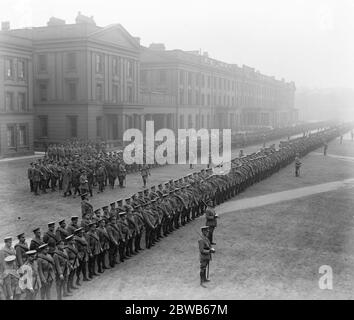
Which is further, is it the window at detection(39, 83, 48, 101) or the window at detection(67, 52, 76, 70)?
the window at detection(39, 83, 48, 101)

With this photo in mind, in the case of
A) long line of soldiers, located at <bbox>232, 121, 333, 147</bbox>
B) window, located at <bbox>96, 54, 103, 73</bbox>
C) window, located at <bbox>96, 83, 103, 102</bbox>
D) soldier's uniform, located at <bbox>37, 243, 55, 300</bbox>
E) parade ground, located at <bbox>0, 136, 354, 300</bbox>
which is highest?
window, located at <bbox>96, 54, 103, 73</bbox>

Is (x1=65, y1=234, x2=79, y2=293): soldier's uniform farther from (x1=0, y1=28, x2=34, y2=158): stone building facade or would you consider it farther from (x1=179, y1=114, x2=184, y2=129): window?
(x1=179, y1=114, x2=184, y2=129): window

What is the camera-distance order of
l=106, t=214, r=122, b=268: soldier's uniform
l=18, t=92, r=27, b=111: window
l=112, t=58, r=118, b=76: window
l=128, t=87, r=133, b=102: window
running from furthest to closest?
1. l=128, t=87, r=133, b=102: window
2. l=112, t=58, r=118, b=76: window
3. l=18, t=92, r=27, b=111: window
4. l=106, t=214, r=122, b=268: soldier's uniform

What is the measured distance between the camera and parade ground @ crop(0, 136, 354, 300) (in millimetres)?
11070

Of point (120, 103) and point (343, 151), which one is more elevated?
point (120, 103)

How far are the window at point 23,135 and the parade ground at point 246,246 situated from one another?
1392cm

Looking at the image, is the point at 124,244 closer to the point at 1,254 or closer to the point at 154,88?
the point at 1,254

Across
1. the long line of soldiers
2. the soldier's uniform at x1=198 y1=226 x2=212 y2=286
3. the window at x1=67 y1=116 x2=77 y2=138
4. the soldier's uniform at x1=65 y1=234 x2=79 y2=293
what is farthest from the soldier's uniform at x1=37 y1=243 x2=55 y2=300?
the long line of soldiers

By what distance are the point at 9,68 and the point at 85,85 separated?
815cm

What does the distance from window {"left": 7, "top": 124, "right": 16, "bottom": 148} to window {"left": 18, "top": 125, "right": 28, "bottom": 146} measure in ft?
Result: 2.52

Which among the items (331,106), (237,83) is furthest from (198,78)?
(331,106)

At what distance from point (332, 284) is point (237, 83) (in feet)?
252

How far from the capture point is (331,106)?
19262 centimetres

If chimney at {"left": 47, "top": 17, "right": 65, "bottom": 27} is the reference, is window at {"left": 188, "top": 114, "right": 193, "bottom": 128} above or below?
below
